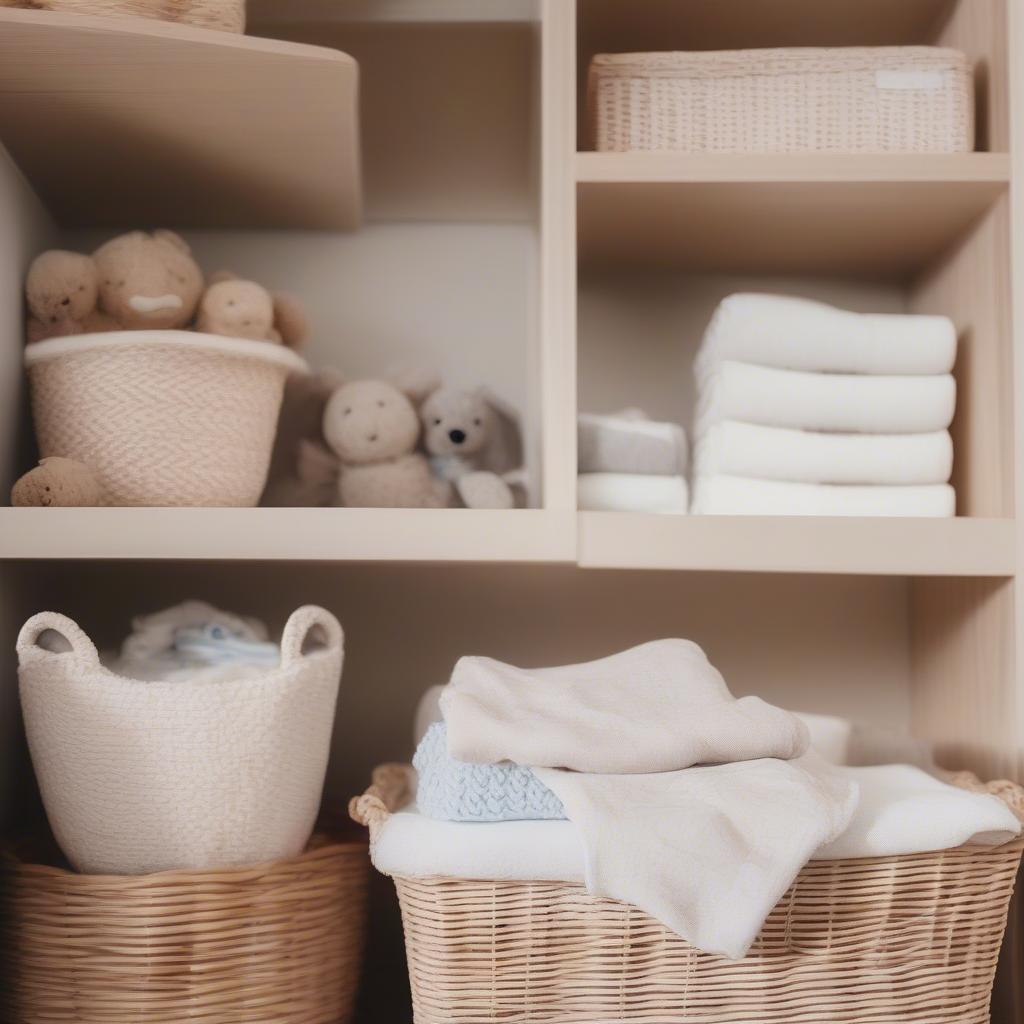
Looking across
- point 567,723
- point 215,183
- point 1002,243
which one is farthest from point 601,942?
point 215,183

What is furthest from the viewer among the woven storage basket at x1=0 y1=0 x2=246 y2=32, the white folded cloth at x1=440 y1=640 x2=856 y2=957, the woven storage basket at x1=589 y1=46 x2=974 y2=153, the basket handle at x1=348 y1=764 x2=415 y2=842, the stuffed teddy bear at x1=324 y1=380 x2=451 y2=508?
the stuffed teddy bear at x1=324 y1=380 x2=451 y2=508

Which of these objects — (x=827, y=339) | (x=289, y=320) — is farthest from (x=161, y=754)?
(x=827, y=339)

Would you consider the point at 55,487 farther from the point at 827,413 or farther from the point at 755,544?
the point at 827,413

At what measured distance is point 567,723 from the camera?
85cm

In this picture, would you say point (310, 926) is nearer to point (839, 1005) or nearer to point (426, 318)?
point (839, 1005)

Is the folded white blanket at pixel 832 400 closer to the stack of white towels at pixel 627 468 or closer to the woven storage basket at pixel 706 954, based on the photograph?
the stack of white towels at pixel 627 468

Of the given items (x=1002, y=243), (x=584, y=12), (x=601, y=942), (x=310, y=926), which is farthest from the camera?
(x=584, y=12)

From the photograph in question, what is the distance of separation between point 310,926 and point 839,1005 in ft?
1.47

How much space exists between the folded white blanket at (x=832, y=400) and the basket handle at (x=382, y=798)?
0.46 metres

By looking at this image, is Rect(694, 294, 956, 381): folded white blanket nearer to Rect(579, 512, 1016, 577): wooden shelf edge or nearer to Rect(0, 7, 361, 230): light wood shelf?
Rect(579, 512, 1016, 577): wooden shelf edge

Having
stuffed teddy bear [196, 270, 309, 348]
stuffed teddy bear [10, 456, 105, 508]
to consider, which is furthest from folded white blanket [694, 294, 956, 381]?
stuffed teddy bear [10, 456, 105, 508]

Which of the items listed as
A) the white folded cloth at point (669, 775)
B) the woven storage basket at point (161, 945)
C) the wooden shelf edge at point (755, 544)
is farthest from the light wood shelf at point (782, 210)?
the woven storage basket at point (161, 945)

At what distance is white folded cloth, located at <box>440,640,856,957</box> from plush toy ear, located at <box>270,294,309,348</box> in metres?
0.46

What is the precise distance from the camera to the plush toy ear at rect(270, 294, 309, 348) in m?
1.20
